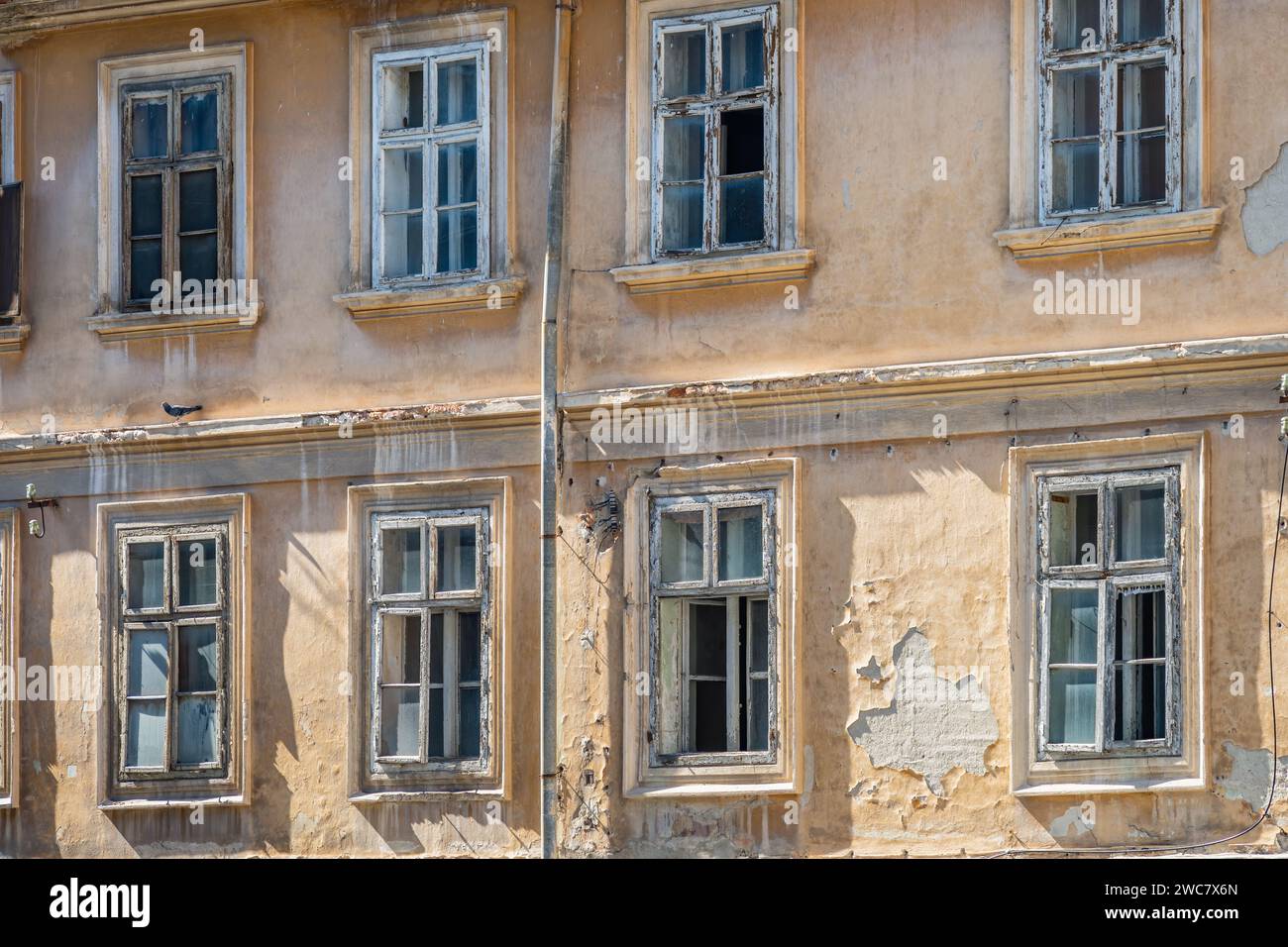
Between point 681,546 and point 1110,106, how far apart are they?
10.7ft

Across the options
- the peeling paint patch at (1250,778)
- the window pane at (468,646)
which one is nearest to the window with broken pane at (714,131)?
the window pane at (468,646)

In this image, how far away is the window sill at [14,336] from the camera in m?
16.5

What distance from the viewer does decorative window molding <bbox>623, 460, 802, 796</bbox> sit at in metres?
14.4

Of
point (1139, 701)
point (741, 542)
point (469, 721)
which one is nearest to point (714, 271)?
point (741, 542)

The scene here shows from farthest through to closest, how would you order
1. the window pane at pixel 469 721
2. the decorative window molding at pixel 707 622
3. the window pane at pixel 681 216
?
the window pane at pixel 469 721 → the window pane at pixel 681 216 → the decorative window molding at pixel 707 622

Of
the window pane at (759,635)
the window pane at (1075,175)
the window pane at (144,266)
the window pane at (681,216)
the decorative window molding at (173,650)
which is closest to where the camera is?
the window pane at (1075,175)

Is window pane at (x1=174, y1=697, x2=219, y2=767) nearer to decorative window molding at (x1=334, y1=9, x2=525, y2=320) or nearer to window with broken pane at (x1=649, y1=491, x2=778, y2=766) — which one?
decorative window molding at (x1=334, y1=9, x2=525, y2=320)

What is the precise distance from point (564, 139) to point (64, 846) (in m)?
5.06

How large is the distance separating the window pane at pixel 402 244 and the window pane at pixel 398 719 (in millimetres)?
2418

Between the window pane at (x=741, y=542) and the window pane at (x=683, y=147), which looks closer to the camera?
the window pane at (x=741, y=542)

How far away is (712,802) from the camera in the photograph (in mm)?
A: 14398

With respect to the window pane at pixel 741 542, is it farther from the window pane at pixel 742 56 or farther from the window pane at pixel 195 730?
the window pane at pixel 195 730

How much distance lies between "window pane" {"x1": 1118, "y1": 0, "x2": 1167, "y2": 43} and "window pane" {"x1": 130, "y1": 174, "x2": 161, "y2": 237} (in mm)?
5901

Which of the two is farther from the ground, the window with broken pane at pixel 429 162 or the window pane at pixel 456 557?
the window with broken pane at pixel 429 162
